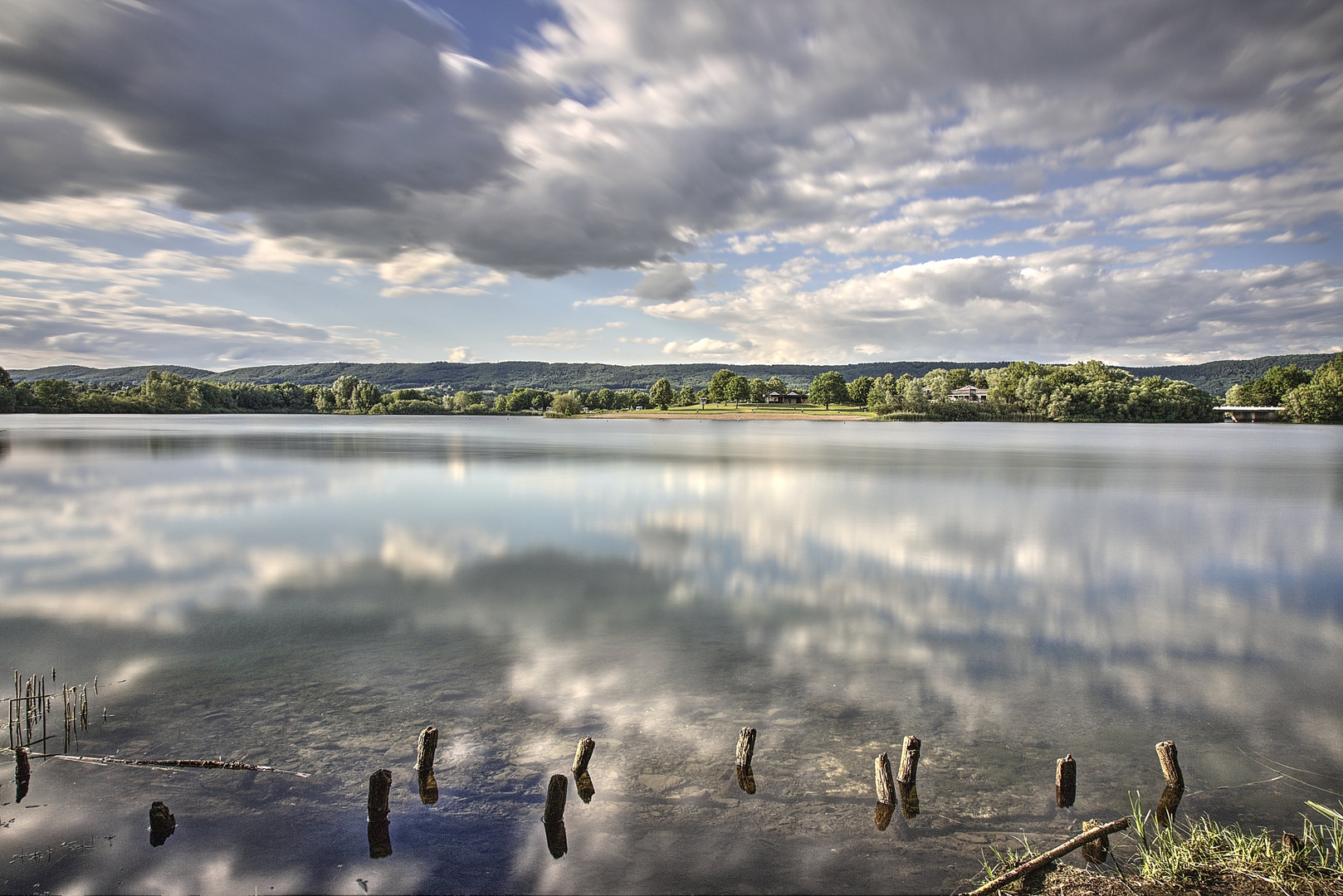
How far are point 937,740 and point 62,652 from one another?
12.5 m

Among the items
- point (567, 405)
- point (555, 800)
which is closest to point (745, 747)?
point (555, 800)

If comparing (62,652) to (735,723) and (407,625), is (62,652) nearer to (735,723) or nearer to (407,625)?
(407,625)

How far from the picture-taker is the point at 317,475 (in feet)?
118

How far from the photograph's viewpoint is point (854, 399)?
577 feet

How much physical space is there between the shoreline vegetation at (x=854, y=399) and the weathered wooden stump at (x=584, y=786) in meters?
142

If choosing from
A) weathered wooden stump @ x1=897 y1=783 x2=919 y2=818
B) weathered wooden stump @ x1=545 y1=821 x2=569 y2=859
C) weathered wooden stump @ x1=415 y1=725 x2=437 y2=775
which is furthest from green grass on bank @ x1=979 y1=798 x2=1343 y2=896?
weathered wooden stump @ x1=415 y1=725 x2=437 y2=775

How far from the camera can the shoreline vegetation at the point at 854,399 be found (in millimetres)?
133250

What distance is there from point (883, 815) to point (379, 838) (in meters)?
4.37

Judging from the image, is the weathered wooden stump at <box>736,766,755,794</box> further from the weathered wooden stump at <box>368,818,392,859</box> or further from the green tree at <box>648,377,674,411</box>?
the green tree at <box>648,377,674,411</box>

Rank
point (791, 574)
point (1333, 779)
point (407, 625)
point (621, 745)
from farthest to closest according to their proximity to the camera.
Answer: point (791, 574) → point (407, 625) → point (621, 745) → point (1333, 779)

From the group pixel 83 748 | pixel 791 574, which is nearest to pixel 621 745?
pixel 83 748

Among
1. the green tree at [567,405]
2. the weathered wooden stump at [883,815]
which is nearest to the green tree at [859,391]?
the green tree at [567,405]

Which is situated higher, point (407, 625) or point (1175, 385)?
point (1175, 385)

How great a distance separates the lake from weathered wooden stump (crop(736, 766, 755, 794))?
0.21m
